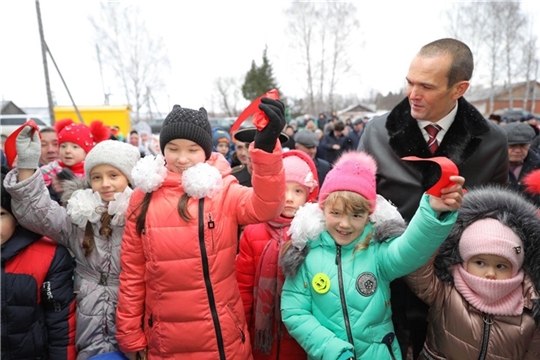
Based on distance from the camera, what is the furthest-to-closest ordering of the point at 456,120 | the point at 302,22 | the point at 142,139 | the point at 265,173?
the point at 302,22
the point at 142,139
the point at 456,120
the point at 265,173

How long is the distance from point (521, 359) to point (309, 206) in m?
1.37

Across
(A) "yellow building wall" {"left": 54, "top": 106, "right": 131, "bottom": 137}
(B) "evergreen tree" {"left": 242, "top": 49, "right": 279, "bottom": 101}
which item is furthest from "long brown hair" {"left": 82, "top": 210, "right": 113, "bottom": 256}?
(B) "evergreen tree" {"left": 242, "top": 49, "right": 279, "bottom": 101}

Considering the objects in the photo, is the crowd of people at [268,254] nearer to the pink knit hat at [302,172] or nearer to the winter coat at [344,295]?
the winter coat at [344,295]

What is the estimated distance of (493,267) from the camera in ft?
6.46

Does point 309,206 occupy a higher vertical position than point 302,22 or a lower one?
lower

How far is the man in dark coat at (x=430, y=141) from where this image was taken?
2346 mm

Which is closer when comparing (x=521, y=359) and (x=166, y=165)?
(x=521, y=359)

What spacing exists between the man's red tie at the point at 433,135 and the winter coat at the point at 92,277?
2.09 meters

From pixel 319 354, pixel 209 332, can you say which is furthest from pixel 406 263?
pixel 209 332

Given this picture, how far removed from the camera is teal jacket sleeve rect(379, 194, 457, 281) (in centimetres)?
160

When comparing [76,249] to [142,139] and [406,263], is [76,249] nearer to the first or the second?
[406,263]

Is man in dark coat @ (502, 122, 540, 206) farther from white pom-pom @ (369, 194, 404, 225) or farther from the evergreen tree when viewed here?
the evergreen tree

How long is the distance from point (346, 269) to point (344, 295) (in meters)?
0.14

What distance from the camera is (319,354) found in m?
1.86
